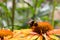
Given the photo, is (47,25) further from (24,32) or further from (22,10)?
(22,10)

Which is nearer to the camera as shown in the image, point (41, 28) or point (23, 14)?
point (41, 28)

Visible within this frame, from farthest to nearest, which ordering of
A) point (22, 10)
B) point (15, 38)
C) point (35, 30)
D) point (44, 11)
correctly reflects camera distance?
point (22, 10)
point (44, 11)
point (35, 30)
point (15, 38)

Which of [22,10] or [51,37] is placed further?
[22,10]

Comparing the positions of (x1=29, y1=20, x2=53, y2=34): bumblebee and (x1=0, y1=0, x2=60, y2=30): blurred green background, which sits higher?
(x1=0, y1=0, x2=60, y2=30): blurred green background

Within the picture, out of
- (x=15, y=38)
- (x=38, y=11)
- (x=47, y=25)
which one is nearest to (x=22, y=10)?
(x=38, y=11)

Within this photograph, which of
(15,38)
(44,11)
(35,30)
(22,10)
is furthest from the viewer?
(22,10)

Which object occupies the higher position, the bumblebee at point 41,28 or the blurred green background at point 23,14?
the blurred green background at point 23,14

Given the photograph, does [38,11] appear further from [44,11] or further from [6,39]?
[6,39]

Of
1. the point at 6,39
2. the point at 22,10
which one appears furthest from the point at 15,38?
the point at 22,10

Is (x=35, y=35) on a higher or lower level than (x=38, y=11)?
lower
